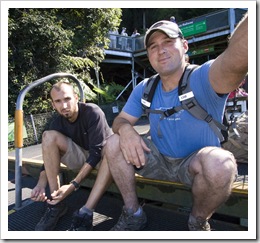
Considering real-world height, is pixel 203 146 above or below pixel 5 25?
below

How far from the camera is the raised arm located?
139 cm

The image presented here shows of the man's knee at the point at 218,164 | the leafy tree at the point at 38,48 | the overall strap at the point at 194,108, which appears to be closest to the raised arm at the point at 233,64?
the overall strap at the point at 194,108

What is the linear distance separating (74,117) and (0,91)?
0.68 metres

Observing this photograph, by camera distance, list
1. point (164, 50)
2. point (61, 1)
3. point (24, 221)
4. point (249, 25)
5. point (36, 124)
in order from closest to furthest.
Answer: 1. point (249, 25)
2. point (164, 50)
3. point (24, 221)
4. point (61, 1)
5. point (36, 124)

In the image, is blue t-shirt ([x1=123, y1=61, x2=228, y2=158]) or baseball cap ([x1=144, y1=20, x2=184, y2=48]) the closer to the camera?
blue t-shirt ([x1=123, y1=61, x2=228, y2=158])

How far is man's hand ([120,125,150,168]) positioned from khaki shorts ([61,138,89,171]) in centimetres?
80

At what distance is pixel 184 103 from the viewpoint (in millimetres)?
1838

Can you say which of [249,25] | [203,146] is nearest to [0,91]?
[203,146]

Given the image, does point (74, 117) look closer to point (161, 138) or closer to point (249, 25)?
point (161, 138)

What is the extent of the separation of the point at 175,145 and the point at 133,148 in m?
0.30

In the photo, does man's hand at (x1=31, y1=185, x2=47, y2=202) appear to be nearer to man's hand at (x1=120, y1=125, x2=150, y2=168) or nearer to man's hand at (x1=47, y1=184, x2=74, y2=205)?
man's hand at (x1=47, y1=184, x2=74, y2=205)

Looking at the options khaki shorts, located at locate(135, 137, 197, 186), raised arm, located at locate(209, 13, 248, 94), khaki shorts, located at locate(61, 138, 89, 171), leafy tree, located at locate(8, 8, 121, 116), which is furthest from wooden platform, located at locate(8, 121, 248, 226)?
leafy tree, located at locate(8, 8, 121, 116)

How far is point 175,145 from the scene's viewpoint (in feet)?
6.35

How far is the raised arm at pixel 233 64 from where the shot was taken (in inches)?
54.7
